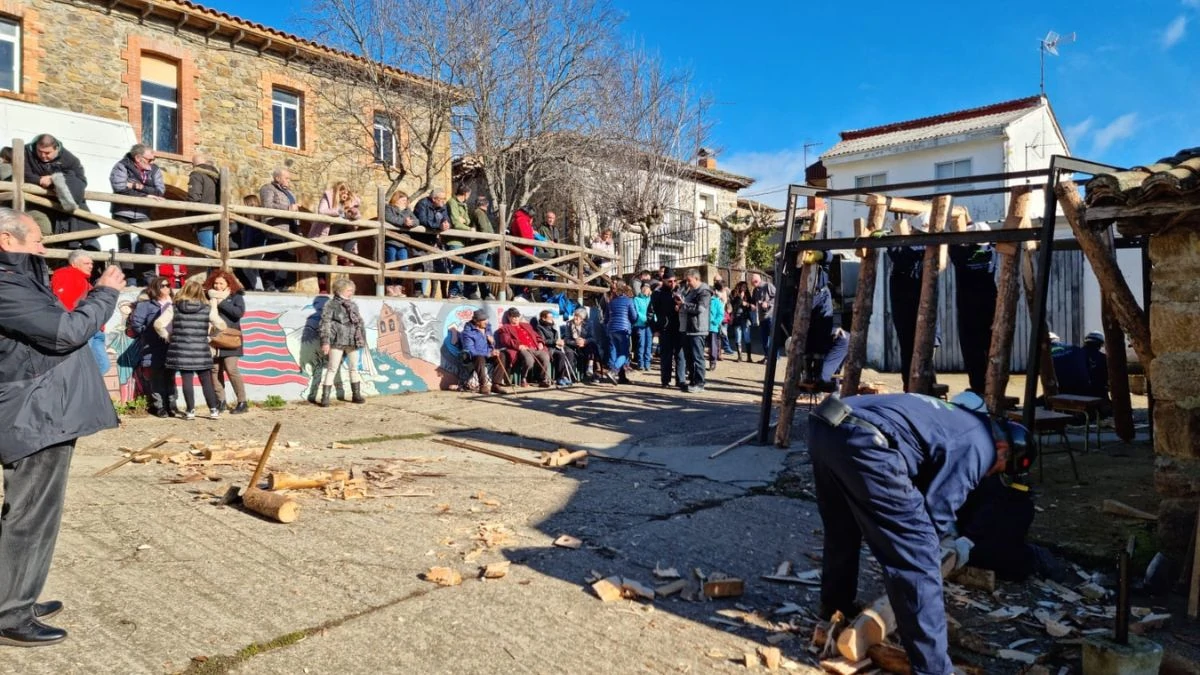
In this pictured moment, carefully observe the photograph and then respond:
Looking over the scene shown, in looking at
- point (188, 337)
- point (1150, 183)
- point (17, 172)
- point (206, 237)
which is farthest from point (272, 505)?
point (206, 237)

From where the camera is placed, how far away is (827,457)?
10.6 feet

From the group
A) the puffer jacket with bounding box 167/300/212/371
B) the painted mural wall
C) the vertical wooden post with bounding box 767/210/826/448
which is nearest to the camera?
the vertical wooden post with bounding box 767/210/826/448

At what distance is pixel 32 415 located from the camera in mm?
3240

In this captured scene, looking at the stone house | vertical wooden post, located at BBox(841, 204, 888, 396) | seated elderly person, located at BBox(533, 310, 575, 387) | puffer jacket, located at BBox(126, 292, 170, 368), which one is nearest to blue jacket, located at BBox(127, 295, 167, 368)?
puffer jacket, located at BBox(126, 292, 170, 368)

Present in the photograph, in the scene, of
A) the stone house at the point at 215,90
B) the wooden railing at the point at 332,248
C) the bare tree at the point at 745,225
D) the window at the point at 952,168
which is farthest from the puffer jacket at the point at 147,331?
the window at the point at 952,168

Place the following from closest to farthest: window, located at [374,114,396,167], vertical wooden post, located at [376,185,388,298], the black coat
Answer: the black coat, vertical wooden post, located at [376,185,388,298], window, located at [374,114,396,167]

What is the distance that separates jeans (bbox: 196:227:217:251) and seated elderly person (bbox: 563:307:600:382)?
575 centimetres

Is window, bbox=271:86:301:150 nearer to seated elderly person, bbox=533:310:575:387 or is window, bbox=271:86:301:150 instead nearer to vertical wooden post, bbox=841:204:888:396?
seated elderly person, bbox=533:310:575:387

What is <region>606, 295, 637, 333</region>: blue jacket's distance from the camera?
1344 centimetres

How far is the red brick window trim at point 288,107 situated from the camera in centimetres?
1792

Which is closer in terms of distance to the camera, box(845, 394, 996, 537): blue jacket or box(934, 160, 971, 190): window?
box(845, 394, 996, 537): blue jacket

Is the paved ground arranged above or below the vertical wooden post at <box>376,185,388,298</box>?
below

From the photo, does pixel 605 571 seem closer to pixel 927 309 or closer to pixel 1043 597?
pixel 1043 597

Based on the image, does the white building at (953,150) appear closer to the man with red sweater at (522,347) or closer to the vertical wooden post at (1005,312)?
the man with red sweater at (522,347)
